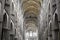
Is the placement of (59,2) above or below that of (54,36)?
above

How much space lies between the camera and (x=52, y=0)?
23281 mm

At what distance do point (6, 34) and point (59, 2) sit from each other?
7.31 metres

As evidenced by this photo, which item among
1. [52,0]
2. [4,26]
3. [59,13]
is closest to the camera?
[59,13]

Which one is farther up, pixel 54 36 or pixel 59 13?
pixel 59 13

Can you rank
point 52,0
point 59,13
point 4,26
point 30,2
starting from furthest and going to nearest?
point 30,2, point 52,0, point 4,26, point 59,13

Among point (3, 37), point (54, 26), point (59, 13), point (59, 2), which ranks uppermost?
point (59, 2)

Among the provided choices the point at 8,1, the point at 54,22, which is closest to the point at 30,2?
the point at 8,1

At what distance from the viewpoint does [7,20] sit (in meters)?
20.9

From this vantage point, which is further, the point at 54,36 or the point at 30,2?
the point at 30,2

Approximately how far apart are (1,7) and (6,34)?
388 cm

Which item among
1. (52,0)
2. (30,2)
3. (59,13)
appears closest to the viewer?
(59,13)

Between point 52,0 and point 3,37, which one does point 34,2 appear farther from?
point 3,37

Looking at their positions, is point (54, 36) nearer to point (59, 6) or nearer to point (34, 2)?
point (59, 6)

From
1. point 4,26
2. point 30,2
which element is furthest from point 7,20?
point 30,2
